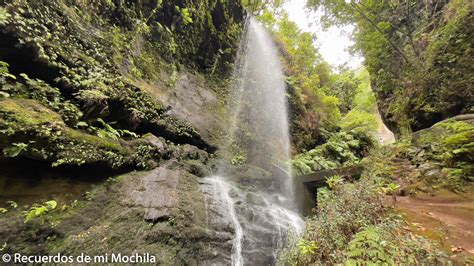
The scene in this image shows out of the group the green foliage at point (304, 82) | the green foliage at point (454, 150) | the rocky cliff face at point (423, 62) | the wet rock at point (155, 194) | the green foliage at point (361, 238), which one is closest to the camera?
the green foliage at point (361, 238)

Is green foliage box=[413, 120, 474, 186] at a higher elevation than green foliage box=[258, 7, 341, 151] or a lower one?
lower

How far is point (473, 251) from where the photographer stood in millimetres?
2812

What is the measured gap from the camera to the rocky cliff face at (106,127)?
3648 mm

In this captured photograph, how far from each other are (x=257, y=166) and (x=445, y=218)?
18.9 ft

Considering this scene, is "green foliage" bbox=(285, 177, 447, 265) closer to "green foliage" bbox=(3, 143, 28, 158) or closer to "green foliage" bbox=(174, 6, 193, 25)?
"green foliage" bbox=(3, 143, 28, 158)

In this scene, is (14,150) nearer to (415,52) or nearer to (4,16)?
(4,16)

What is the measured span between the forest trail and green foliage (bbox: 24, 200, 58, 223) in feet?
17.7

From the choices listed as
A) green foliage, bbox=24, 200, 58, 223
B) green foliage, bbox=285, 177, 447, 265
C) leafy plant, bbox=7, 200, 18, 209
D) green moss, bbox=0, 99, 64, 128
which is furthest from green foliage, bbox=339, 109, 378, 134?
leafy plant, bbox=7, 200, 18, 209

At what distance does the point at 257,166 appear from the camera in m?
8.99

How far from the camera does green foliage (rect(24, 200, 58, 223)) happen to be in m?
3.33

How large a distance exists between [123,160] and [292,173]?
638 cm

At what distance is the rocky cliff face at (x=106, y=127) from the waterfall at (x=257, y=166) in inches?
25.7

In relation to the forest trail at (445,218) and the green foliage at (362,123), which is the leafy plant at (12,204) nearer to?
the forest trail at (445,218)

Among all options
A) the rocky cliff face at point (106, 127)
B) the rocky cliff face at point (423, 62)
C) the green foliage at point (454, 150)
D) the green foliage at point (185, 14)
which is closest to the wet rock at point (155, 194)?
the rocky cliff face at point (106, 127)
